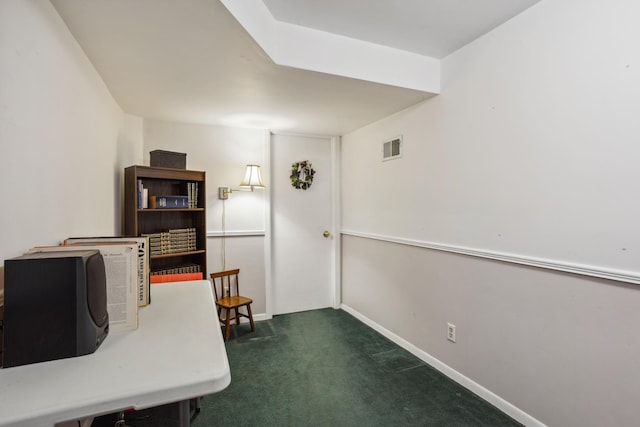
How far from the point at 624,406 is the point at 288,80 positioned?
2.53 m

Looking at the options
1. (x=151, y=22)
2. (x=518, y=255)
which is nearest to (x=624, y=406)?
(x=518, y=255)

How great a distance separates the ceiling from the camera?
147 cm

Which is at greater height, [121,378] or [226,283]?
[121,378]

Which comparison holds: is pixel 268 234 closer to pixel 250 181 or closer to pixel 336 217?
pixel 250 181

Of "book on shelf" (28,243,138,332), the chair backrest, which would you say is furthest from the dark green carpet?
"book on shelf" (28,243,138,332)

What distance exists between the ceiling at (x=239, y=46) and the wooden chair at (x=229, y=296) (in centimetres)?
168

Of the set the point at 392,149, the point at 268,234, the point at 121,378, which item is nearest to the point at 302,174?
the point at 268,234

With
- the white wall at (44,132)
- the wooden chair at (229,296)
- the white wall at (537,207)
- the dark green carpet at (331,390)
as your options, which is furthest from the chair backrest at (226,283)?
the white wall at (537,207)

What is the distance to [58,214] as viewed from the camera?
1.41 meters

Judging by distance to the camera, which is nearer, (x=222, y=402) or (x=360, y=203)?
(x=222, y=402)

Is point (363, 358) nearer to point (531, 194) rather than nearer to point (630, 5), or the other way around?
point (531, 194)

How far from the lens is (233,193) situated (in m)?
3.53

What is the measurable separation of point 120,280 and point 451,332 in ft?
7.26

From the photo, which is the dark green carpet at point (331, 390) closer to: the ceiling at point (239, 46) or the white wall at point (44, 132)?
the white wall at point (44, 132)
